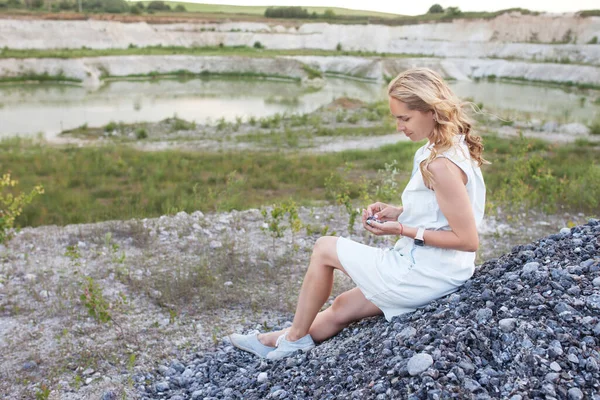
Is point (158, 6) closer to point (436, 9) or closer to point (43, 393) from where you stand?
point (436, 9)

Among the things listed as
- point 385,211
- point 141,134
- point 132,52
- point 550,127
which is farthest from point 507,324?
point 132,52

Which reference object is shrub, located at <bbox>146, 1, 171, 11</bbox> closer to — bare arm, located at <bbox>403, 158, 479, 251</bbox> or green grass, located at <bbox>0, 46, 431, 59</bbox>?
green grass, located at <bbox>0, 46, 431, 59</bbox>

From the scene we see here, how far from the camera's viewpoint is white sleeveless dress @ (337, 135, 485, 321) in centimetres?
452

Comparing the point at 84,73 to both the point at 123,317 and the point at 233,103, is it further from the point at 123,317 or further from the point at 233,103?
the point at 123,317

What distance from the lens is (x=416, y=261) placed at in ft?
14.8

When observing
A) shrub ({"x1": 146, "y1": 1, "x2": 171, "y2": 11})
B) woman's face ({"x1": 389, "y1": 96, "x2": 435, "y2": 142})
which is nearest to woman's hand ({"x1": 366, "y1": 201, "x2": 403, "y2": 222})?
woman's face ({"x1": 389, "y1": 96, "x2": 435, "y2": 142})

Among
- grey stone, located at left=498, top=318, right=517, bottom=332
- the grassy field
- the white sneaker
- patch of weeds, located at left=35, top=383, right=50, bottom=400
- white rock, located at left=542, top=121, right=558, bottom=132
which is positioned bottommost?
white rock, located at left=542, top=121, right=558, bottom=132

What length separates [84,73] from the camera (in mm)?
48562

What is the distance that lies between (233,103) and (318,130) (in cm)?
1388

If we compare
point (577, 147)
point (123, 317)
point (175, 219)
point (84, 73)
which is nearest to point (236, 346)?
point (123, 317)

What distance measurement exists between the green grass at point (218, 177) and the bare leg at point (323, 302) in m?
5.84

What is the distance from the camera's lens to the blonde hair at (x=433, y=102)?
14.1 feet

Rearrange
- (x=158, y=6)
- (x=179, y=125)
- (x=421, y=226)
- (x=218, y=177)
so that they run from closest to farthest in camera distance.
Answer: (x=421, y=226) < (x=218, y=177) < (x=179, y=125) < (x=158, y=6)

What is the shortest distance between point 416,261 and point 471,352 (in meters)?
0.88
